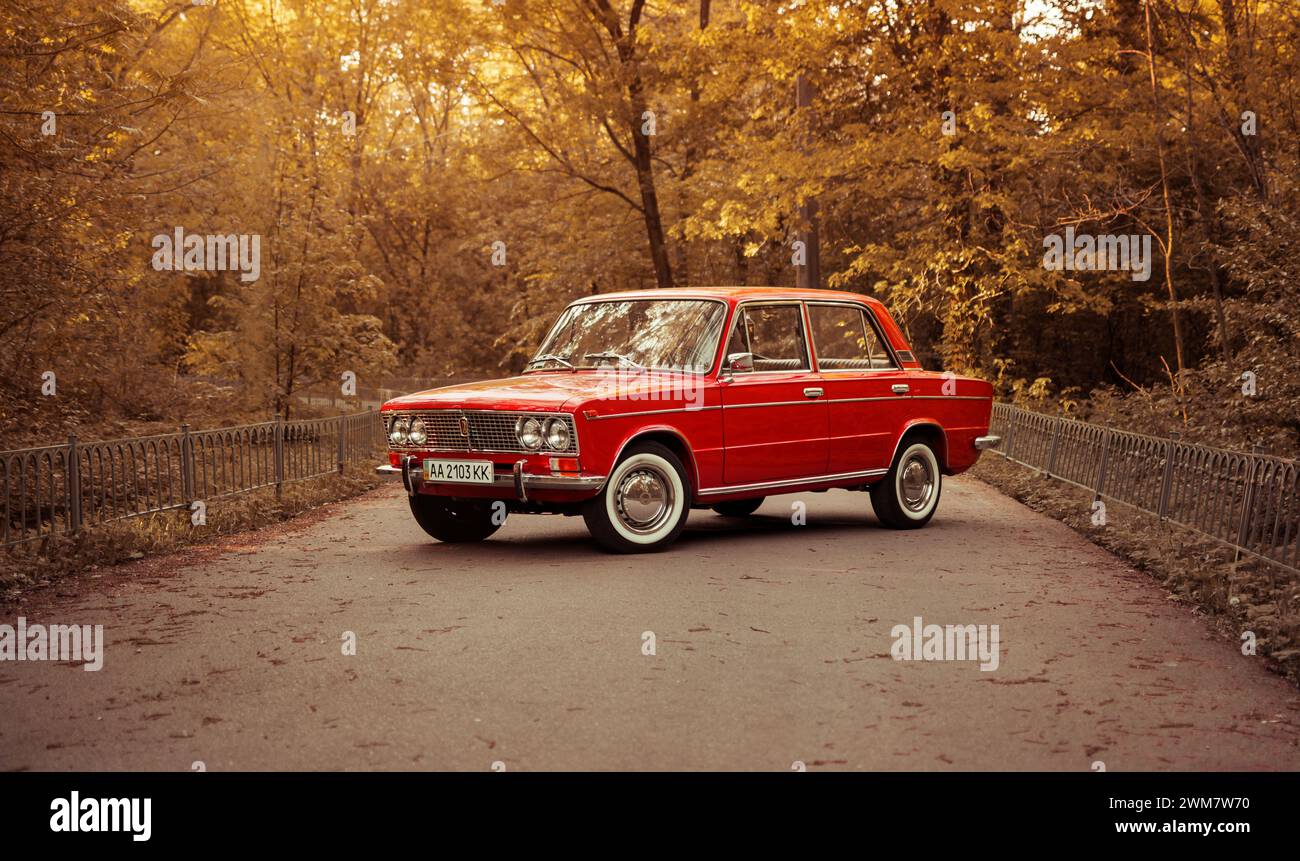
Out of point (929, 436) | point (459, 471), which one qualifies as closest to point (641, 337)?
point (459, 471)

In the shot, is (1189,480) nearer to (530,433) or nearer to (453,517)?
(530,433)

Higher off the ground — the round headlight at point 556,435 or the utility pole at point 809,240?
the utility pole at point 809,240

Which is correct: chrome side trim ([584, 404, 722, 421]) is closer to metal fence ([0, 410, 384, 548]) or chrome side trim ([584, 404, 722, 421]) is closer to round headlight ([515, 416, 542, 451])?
round headlight ([515, 416, 542, 451])

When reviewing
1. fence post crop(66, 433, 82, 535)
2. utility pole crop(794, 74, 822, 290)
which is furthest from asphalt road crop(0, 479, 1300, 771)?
utility pole crop(794, 74, 822, 290)

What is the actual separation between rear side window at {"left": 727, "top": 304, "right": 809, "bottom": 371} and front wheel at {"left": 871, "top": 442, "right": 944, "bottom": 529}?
4.70 feet

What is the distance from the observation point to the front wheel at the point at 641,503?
32.4 feet

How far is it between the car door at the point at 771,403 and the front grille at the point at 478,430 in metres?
1.67

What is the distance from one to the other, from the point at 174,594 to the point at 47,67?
6.13m

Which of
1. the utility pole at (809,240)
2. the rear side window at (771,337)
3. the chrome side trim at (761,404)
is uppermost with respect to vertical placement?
the utility pole at (809,240)

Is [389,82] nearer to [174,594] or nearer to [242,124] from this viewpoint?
[242,124]

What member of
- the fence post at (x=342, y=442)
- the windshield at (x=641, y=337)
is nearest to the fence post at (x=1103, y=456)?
the windshield at (x=641, y=337)

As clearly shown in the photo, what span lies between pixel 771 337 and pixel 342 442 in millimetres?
7966

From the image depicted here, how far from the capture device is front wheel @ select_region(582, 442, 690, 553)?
32.4 feet

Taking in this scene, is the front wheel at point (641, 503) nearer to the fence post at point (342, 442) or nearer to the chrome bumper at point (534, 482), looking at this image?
the chrome bumper at point (534, 482)
